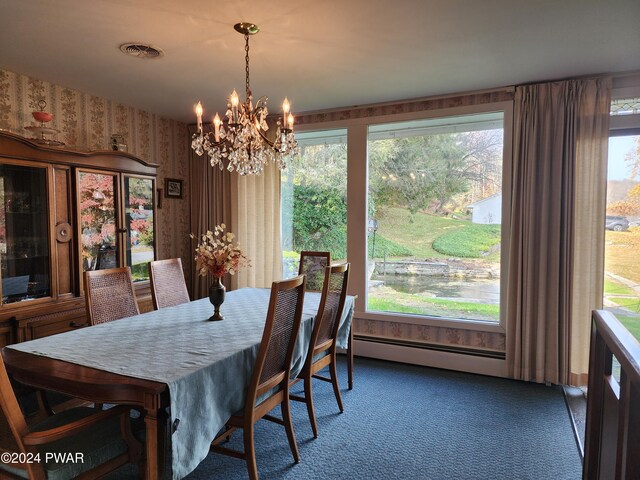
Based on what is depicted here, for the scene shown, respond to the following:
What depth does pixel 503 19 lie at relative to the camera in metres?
2.14

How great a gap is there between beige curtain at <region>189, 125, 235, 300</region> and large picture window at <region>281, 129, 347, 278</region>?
66 centimetres

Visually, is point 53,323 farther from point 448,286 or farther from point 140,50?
point 448,286

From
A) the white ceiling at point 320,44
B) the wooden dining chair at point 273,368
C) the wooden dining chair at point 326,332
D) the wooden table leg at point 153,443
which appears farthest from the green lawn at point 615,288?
the wooden table leg at point 153,443

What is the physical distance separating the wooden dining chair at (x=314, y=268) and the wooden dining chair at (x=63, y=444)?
1.99 meters

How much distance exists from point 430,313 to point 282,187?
204 cm

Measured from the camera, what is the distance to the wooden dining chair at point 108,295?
2416 mm

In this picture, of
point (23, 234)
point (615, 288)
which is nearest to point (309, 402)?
point (23, 234)

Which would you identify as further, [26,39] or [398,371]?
[398,371]

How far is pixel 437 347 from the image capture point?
3689mm

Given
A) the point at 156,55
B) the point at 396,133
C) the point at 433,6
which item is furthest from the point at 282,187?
the point at 433,6

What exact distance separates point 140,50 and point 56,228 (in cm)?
A: 143

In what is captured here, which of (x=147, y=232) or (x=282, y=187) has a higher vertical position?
(x=282, y=187)

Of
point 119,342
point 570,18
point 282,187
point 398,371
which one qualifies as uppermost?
point 570,18

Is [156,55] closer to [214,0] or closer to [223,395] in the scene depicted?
[214,0]
